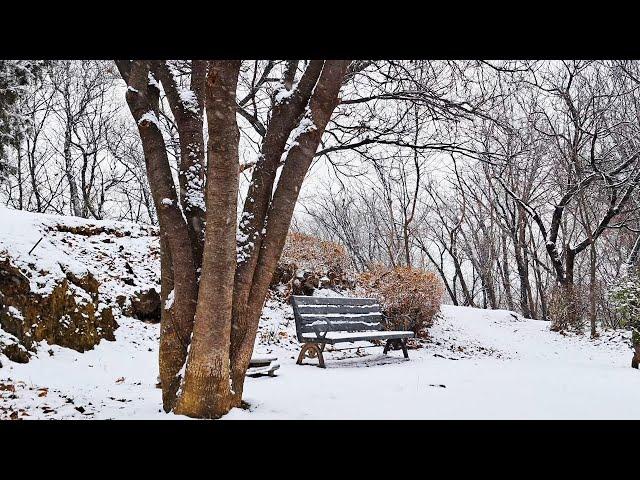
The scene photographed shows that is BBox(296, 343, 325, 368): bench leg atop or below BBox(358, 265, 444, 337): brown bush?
below

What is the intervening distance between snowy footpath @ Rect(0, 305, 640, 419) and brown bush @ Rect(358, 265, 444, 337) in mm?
1462

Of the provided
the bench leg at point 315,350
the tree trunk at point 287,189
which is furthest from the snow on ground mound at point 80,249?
the tree trunk at point 287,189

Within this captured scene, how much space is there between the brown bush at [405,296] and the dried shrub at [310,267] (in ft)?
3.41

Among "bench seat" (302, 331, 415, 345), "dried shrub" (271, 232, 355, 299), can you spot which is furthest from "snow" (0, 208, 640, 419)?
"dried shrub" (271, 232, 355, 299)

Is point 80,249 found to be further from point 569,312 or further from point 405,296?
point 569,312

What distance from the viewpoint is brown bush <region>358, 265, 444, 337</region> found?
10.4m

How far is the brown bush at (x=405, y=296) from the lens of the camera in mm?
10391

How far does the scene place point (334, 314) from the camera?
25.4ft

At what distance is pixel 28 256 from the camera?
6.86 m

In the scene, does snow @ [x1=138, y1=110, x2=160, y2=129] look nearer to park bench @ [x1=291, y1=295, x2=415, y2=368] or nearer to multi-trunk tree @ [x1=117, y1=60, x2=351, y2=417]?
multi-trunk tree @ [x1=117, y1=60, x2=351, y2=417]

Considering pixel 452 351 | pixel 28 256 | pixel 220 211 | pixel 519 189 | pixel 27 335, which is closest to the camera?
pixel 220 211
